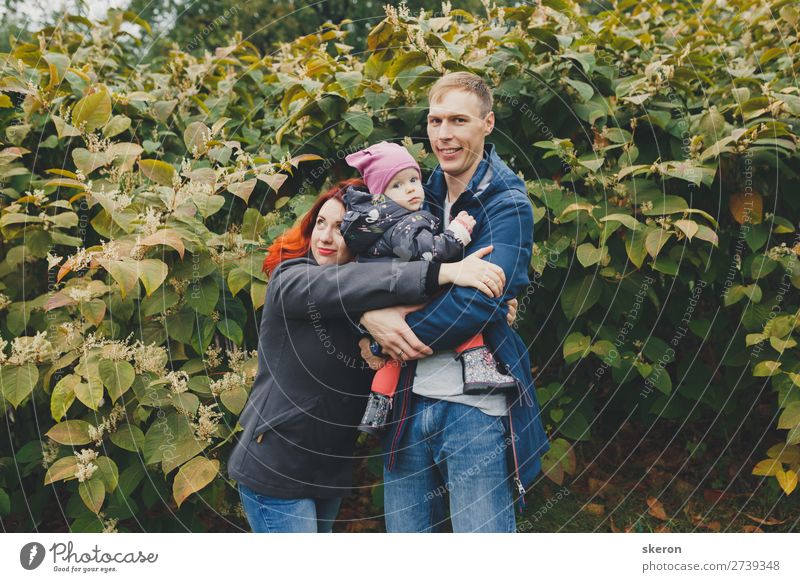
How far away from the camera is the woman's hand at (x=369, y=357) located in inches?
96.2

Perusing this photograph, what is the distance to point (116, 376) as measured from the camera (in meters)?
2.83

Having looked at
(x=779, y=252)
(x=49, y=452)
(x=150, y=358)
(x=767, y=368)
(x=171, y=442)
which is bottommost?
(x=767, y=368)

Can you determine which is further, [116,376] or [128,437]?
[128,437]

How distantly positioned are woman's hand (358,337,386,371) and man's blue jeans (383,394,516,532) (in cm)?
17

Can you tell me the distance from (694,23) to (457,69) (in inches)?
78.1

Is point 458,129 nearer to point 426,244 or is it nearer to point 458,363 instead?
point 426,244

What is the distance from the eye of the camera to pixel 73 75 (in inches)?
145

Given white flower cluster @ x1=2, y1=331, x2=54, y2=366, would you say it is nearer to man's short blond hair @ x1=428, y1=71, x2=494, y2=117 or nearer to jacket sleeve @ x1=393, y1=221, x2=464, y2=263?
jacket sleeve @ x1=393, y1=221, x2=464, y2=263

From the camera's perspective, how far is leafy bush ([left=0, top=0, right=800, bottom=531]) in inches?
115

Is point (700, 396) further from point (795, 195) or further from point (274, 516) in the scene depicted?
point (274, 516)

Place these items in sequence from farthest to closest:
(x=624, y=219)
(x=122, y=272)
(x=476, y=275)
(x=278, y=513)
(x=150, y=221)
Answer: (x=624, y=219)
(x=150, y=221)
(x=122, y=272)
(x=278, y=513)
(x=476, y=275)

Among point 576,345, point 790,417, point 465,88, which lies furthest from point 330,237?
point 790,417

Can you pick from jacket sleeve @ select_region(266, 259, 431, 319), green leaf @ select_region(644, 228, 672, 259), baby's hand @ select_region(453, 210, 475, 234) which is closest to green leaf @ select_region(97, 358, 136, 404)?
jacket sleeve @ select_region(266, 259, 431, 319)

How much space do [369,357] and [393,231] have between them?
18.0 inches
